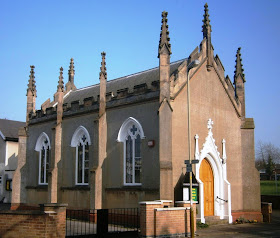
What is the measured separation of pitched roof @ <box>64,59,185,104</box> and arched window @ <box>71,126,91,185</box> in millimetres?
2891

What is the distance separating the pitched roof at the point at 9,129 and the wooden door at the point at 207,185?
23.5 m

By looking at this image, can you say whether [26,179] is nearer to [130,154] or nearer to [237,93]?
[130,154]

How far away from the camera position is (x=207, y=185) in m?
21.2

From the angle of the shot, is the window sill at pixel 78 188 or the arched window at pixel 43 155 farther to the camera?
the arched window at pixel 43 155

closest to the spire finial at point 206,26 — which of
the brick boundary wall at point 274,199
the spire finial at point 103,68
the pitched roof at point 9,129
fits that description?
the spire finial at point 103,68

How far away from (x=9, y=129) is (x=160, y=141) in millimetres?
25741

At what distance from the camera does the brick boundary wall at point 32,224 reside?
12930mm

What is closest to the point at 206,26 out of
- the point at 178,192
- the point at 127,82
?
the point at 127,82

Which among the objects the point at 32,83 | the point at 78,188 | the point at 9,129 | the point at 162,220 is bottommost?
the point at 162,220

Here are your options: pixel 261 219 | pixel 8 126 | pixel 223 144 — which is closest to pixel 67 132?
pixel 223 144

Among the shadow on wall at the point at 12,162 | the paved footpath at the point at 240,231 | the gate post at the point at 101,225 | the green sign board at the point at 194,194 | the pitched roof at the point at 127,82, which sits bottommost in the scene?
the paved footpath at the point at 240,231

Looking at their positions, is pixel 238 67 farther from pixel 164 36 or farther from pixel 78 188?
pixel 78 188

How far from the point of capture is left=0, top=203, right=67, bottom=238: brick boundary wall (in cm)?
1293

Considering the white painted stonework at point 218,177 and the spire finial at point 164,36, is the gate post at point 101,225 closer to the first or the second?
the white painted stonework at point 218,177
